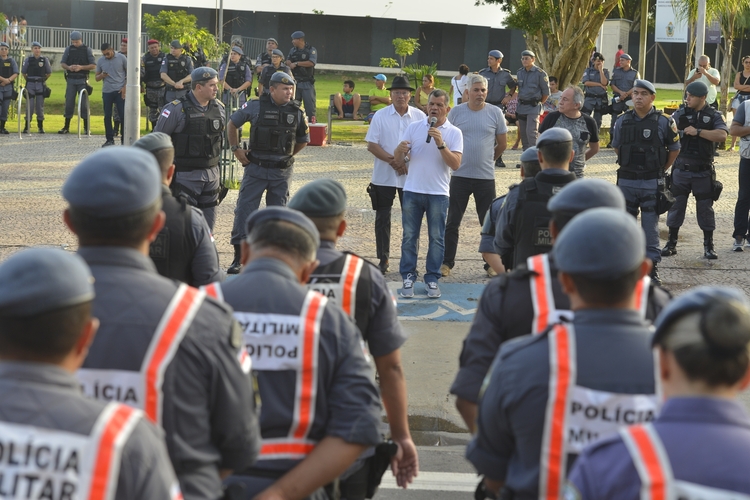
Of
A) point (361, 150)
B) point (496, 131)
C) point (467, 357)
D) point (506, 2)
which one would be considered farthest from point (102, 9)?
point (467, 357)

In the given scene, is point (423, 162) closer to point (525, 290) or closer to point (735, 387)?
point (525, 290)

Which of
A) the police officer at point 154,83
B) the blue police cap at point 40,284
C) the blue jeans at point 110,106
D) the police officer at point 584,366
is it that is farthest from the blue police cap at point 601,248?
the police officer at point 154,83

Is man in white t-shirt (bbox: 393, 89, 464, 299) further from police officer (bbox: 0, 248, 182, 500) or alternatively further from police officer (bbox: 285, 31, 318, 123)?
police officer (bbox: 285, 31, 318, 123)

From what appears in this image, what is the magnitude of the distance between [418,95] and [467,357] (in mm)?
18533

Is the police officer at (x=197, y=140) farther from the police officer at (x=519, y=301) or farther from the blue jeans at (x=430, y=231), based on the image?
the police officer at (x=519, y=301)

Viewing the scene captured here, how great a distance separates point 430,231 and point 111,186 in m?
6.78

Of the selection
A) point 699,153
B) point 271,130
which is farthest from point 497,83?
point 271,130

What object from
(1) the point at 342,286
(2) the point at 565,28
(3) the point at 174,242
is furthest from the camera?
(2) the point at 565,28

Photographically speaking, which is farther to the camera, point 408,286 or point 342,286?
point 408,286

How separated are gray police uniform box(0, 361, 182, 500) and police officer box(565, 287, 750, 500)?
37.8 inches

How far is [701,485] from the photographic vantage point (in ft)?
6.57

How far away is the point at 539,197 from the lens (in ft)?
18.2

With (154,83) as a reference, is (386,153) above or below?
below

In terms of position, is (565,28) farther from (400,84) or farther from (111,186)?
(111,186)
